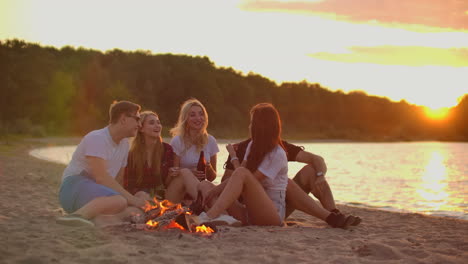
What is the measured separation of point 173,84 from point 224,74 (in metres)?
10.5

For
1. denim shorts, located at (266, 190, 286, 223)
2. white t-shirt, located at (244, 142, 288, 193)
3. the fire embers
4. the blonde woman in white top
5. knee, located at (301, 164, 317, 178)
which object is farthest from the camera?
the blonde woman in white top

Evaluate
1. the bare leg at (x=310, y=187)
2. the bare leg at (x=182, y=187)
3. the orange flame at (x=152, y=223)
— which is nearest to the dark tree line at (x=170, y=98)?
the bare leg at (x=182, y=187)

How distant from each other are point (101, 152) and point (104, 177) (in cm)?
24

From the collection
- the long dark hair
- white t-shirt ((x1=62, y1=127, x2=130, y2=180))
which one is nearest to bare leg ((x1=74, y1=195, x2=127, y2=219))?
white t-shirt ((x1=62, y1=127, x2=130, y2=180))

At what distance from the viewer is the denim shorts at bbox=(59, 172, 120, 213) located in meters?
5.43

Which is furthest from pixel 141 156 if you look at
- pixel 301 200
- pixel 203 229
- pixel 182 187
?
pixel 301 200

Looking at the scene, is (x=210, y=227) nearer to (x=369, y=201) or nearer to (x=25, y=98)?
(x=369, y=201)

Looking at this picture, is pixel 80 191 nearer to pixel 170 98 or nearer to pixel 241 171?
pixel 241 171

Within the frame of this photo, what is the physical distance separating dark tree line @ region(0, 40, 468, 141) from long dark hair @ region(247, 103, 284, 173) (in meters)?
27.0

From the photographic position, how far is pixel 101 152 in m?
5.35

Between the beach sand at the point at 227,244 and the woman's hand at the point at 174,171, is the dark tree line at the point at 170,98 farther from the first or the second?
→ the beach sand at the point at 227,244

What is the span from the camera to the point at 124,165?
583 cm

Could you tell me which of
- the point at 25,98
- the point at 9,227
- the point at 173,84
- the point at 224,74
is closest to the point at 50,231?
the point at 9,227

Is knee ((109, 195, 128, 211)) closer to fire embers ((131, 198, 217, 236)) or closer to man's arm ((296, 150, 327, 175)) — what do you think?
fire embers ((131, 198, 217, 236))
